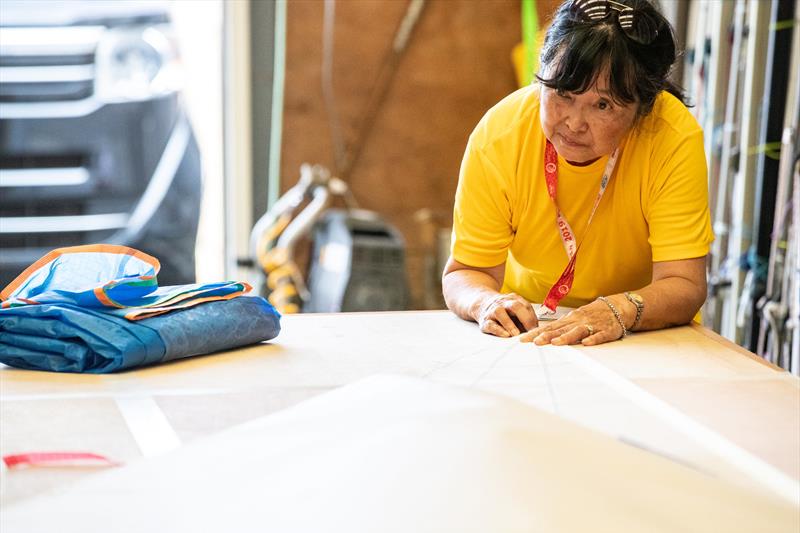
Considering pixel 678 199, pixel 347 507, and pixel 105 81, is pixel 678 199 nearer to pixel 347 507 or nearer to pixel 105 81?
pixel 347 507

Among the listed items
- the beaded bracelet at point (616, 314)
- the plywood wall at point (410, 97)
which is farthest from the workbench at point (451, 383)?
the plywood wall at point (410, 97)

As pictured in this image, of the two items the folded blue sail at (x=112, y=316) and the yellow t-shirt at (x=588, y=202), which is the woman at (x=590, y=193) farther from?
the folded blue sail at (x=112, y=316)

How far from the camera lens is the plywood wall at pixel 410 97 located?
12.9ft

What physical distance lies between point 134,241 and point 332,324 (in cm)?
218

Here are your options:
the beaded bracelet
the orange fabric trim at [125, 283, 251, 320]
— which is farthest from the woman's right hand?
the orange fabric trim at [125, 283, 251, 320]

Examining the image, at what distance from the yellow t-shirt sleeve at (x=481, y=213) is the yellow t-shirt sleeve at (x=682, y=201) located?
0.91 ft

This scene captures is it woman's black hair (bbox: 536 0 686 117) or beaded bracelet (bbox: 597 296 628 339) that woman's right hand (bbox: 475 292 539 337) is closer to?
beaded bracelet (bbox: 597 296 628 339)

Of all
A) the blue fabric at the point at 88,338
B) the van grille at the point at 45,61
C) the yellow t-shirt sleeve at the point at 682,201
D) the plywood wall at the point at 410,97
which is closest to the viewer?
the blue fabric at the point at 88,338

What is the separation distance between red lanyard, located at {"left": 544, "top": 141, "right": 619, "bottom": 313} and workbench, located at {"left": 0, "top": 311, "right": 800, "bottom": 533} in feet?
0.58

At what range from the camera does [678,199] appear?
1638 millimetres

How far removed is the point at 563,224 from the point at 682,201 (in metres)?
0.22

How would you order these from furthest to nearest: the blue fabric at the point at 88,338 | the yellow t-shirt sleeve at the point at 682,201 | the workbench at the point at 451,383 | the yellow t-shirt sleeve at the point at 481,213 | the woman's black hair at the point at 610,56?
the yellow t-shirt sleeve at the point at 481,213
the yellow t-shirt sleeve at the point at 682,201
the woman's black hair at the point at 610,56
the blue fabric at the point at 88,338
the workbench at the point at 451,383

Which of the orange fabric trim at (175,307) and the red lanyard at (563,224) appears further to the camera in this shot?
the red lanyard at (563,224)

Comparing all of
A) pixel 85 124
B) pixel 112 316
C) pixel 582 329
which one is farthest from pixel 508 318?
pixel 85 124
